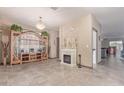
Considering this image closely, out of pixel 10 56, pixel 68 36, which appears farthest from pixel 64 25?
pixel 10 56

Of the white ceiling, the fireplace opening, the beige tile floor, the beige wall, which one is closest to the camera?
the beige tile floor

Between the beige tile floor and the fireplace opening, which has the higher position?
the fireplace opening

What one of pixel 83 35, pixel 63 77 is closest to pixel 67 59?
pixel 83 35

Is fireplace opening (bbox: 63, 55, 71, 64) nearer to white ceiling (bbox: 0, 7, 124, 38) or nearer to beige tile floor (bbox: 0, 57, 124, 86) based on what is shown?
beige tile floor (bbox: 0, 57, 124, 86)

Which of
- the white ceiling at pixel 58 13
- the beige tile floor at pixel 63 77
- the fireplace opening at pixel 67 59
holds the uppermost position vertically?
the white ceiling at pixel 58 13

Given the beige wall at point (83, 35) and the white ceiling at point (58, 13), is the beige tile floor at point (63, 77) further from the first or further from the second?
the white ceiling at point (58, 13)

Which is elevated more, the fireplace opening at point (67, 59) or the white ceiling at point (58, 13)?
the white ceiling at point (58, 13)

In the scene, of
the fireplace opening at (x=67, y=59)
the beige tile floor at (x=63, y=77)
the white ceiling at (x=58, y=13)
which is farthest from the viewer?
the fireplace opening at (x=67, y=59)

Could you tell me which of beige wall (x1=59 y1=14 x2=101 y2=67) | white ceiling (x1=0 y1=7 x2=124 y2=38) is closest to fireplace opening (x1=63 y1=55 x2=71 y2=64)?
beige wall (x1=59 y1=14 x2=101 y2=67)

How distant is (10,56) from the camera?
6.17 meters

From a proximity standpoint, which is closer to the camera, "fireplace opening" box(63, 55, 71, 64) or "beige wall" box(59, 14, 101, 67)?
"beige wall" box(59, 14, 101, 67)

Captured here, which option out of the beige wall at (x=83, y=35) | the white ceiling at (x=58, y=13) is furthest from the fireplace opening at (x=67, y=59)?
the white ceiling at (x=58, y=13)

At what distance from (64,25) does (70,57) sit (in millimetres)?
2339
